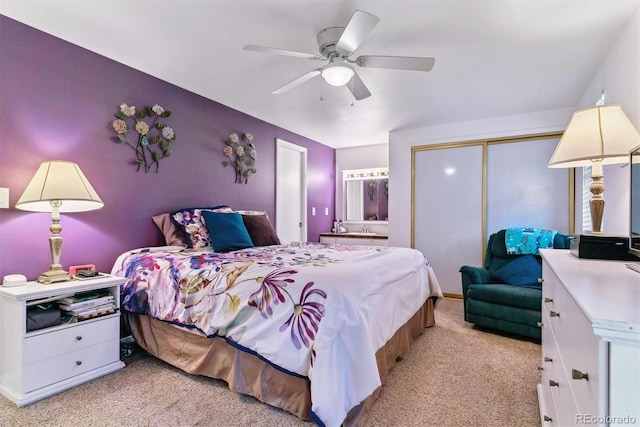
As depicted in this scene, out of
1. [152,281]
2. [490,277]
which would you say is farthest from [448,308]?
[152,281]

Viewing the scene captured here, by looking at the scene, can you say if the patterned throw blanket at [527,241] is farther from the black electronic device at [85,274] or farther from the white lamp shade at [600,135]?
the black electronic device at [85,274]

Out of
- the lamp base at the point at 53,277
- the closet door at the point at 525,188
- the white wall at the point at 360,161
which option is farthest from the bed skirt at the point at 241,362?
the white wall at the point at 360,161

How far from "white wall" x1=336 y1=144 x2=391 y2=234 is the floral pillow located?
10.8ft

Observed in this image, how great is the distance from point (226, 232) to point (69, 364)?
133 cm

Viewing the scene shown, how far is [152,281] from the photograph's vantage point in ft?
7.52

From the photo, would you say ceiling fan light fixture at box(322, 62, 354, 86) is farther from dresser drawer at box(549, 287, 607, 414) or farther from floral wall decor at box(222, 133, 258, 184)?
floral wall decor at box(222, 133, 258, 184)

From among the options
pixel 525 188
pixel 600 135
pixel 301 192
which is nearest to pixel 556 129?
pixel 525 188

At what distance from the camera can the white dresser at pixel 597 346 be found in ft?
2.02

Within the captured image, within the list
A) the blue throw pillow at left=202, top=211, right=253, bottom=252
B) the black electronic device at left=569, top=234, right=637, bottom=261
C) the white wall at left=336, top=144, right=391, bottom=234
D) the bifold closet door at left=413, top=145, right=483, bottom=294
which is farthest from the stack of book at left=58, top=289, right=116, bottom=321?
the white wall at left=336, top=144, right=391, bottom=234

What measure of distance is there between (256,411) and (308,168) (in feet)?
12.6

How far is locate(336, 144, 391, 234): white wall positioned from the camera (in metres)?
5.44

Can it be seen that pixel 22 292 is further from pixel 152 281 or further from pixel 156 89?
pixel 156 89

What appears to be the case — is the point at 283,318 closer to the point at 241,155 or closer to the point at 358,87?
the point at 358,87

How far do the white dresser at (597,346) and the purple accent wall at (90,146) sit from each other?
298cm
